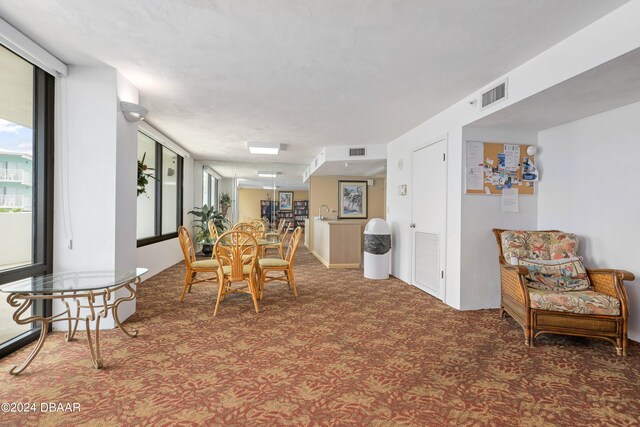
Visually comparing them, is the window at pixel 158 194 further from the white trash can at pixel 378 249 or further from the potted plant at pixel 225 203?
the white trash can at pixel 378 249

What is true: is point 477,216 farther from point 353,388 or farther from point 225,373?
point 225,373

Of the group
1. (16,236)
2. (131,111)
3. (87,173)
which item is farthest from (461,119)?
(16,236)

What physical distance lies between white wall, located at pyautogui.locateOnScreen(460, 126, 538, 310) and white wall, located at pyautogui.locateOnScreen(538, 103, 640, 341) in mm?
346

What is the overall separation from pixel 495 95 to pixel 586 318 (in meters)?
2.09

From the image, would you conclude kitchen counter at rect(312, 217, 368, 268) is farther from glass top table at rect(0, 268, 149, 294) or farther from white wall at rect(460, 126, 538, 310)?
glass top table at rect(0, 268, 149, 294)

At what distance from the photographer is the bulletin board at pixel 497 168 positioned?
3414mm

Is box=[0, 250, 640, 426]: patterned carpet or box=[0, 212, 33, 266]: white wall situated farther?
box=[0, 212, 33, 266]: white wall

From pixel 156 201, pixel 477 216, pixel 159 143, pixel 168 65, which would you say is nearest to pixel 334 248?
pixel 477 216

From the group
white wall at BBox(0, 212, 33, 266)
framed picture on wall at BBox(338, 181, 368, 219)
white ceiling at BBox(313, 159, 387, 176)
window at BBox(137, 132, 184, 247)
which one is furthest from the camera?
framed picture on wall at BBox(338, 181, 368, 219)

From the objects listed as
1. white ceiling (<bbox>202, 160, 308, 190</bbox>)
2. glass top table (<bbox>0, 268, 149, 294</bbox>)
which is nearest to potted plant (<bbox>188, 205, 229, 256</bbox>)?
white ceiling (<bbox>202, 160, 308, 190</bbox>)

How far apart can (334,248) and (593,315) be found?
156 inches

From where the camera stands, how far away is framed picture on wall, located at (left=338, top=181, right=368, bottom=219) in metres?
8.23

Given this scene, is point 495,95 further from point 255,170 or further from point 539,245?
point 255,170

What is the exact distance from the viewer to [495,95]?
2877 millimetres
